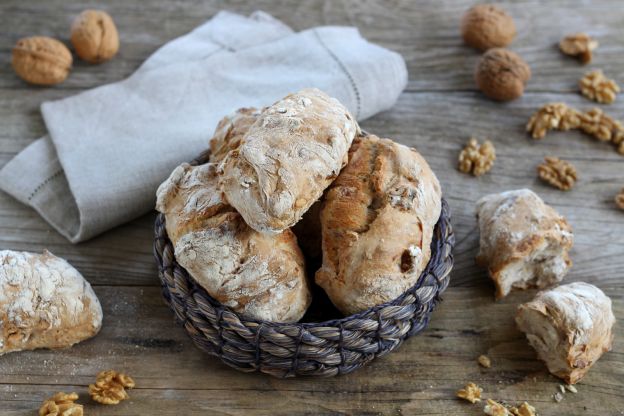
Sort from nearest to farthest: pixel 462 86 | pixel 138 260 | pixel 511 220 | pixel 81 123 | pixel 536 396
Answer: pixel 536 396, pixel 511 220, pixel 138 260, pixel 81 123, pixel 462 86

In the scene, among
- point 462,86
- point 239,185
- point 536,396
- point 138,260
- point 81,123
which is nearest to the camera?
point 239,185

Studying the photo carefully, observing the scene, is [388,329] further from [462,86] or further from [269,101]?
[462,86]

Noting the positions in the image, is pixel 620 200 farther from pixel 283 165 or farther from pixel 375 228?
pixel 283 165

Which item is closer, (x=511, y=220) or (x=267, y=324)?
(x=267, y=324)

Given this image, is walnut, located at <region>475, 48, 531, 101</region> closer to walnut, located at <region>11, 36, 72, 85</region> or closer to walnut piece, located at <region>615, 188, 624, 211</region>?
walnut piece, located at <region>615, 188, 624, 211</region>

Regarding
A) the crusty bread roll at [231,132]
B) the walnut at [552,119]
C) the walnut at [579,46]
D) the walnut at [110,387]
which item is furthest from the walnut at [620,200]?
the walnut at [110,387]

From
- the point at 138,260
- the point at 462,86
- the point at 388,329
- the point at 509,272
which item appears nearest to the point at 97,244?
the point at 138,260

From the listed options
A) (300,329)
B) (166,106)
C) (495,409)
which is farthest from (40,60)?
(495,409)

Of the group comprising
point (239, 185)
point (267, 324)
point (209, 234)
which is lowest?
point (267, 324)

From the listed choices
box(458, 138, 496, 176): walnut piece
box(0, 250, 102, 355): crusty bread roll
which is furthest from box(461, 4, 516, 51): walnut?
box(0, 250, 102, 355): crusty bread roll
